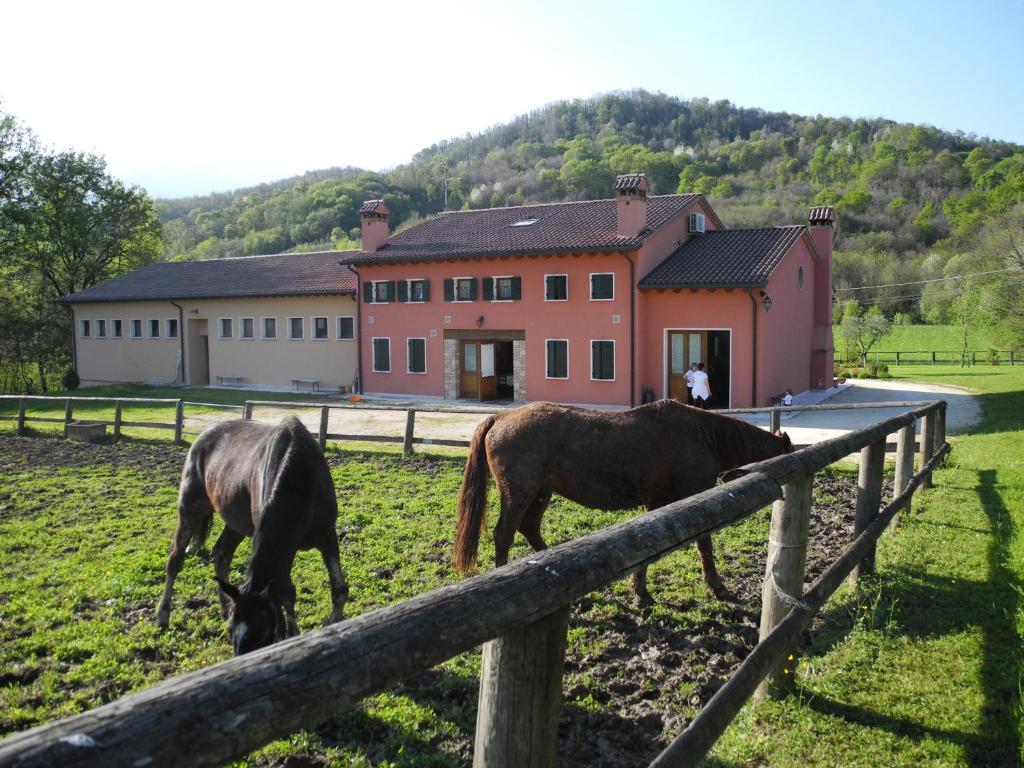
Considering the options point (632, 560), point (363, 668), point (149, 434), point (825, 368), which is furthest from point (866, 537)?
point (825, 368)

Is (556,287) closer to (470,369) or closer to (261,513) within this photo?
(470,369)

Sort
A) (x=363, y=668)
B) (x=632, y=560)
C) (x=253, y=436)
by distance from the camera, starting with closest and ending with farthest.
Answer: (x=363, y=668)
(x=632, y=560)
(x=253, y=436)

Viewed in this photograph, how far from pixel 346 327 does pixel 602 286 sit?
35.1 ft

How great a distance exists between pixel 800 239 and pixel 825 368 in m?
4.86

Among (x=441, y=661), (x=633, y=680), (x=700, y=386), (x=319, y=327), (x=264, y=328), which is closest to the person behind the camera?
(x=441, y=661)

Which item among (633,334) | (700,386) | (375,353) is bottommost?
(700,386)

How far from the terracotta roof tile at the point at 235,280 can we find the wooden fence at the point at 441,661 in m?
26.3

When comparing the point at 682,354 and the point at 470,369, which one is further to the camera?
the point at 470,369

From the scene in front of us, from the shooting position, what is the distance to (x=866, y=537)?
4.53 metres

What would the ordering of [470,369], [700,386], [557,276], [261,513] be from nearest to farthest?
[261,513] < [700,386] < [557,276] < [470,369]

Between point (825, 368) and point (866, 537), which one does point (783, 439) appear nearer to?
point (866, 537)

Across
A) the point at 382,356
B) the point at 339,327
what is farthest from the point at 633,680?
the point at 339,327

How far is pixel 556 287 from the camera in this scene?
23.1 meters

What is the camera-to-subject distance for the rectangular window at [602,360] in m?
22.2
